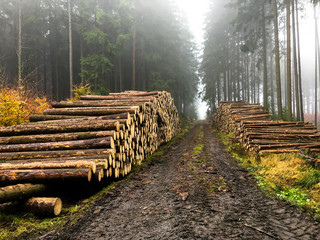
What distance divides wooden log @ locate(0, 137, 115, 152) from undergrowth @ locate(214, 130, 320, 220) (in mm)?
4001

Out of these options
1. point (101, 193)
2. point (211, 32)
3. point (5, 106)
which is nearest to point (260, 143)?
point (101, 193)

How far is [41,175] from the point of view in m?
3.68

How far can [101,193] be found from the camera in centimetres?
431

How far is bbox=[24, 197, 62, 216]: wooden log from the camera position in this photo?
3.19 metres

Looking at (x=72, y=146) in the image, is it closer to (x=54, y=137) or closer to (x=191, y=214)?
(x=54, y=137)

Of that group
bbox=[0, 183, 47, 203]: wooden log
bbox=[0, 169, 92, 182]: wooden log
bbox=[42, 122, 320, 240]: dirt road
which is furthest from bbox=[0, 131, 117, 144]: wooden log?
bbox=[0, 183, 47, 203]: wooden log

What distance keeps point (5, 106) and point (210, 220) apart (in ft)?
29.2

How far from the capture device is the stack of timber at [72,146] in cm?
379

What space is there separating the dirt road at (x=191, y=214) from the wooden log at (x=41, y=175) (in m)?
0.68

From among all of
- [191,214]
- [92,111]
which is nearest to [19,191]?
[191,214]

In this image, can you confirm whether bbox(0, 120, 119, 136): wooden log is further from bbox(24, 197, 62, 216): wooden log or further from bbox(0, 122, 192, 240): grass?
bbox(24, 197, 62, 216): wooden log

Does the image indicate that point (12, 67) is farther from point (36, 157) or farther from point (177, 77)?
point (36, 157)

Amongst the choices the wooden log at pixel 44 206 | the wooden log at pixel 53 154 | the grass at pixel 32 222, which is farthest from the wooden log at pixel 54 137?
the wooden log at pixel 44 206

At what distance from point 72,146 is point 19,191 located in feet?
5.77
